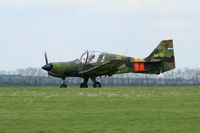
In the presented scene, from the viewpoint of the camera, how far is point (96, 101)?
1848cm

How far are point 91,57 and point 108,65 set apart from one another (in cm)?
144

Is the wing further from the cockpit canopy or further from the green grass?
the green grass

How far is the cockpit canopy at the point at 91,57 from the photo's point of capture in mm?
34844

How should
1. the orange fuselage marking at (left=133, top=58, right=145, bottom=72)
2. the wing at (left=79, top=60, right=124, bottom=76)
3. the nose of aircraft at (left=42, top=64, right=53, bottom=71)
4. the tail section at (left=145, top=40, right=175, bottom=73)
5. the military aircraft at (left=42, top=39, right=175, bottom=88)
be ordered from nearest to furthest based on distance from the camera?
the nose of aircraft at (left=42, top=64, right=53, bottom=71)
the wing at (left=79, top=60, right=124, bottom=76)
the military aircraft at (left=42, top=39, right=175, bottom=88)
the orange fuselage marking at (left=133, top=58, right=145, bottom=72)
the tail section at (left=145, top=40, right=175, bottom=73)

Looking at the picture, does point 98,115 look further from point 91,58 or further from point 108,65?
point 91,58

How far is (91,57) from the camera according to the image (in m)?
34.9

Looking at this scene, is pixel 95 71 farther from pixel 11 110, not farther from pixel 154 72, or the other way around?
pixel 11 110

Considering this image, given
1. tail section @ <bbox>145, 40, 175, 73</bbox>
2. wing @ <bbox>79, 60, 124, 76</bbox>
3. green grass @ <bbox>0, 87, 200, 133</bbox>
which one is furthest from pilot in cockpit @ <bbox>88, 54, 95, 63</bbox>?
green grass @ <bbox>0, 87, 200, 133</bbox>

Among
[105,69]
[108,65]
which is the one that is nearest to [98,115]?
[108,65]

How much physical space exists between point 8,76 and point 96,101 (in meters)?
37.6

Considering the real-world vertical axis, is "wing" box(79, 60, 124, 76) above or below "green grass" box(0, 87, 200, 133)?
above

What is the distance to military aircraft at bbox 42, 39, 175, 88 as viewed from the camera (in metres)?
34.5

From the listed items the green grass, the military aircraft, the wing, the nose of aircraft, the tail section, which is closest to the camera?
the green grass

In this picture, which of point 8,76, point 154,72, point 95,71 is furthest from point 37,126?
point 8,76
